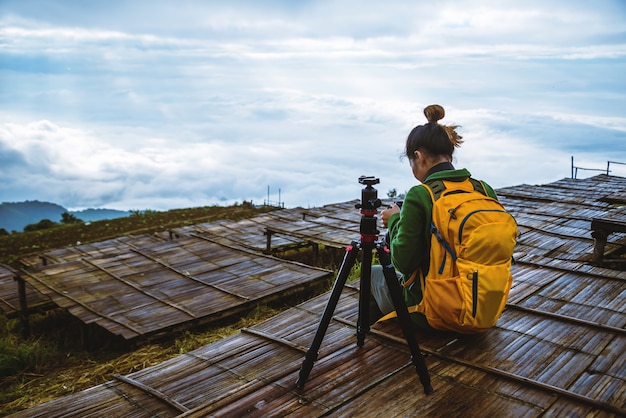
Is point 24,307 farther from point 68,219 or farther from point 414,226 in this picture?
point 68,219

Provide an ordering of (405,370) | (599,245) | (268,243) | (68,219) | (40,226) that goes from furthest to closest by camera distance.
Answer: (68,219), (40,226), (268,243), (599,245), (405,370)

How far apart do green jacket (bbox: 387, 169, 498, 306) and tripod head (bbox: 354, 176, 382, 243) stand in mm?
264

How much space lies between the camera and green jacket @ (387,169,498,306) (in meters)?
3.15

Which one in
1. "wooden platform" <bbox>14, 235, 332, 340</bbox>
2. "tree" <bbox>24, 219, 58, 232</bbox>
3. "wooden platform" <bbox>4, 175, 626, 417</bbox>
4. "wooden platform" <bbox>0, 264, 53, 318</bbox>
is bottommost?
"tree" <bbox>24, 219, 58, 232</bbox>

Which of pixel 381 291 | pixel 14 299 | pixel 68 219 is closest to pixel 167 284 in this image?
pixel 14 299

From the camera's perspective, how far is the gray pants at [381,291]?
12.7 ft

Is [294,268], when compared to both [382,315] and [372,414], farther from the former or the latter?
[372,414]

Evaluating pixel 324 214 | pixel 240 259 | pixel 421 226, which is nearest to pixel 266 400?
pixel 421 226

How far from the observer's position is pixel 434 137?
125 inches

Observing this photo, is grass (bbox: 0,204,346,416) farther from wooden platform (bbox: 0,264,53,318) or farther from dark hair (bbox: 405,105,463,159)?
dark hair (bbox: 405,105,463,159)

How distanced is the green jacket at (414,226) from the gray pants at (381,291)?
57 cm

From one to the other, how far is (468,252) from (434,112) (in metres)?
0.95

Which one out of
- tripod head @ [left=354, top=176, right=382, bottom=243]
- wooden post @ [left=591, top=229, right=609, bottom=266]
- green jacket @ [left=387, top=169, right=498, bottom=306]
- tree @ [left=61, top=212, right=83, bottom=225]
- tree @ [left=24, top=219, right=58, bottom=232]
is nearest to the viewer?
tripod head @ [left=354, top=176, right=382, bottom=243]

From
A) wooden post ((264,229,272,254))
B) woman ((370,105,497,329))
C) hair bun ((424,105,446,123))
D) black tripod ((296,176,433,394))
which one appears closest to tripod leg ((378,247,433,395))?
black tripod ((296,176,433,394))
